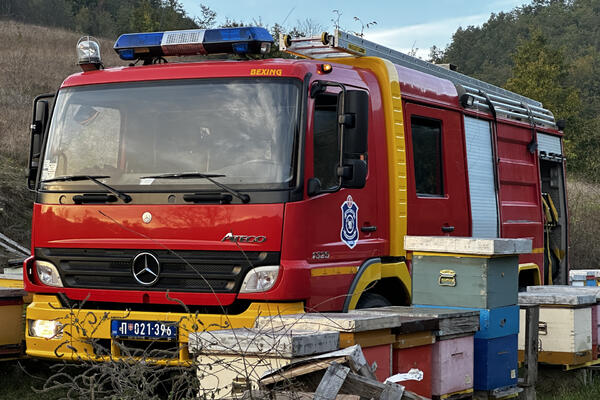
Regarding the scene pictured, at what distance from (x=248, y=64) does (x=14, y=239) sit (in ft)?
33.0

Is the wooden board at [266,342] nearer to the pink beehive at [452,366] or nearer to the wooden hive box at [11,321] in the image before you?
the pink beehive at [452,366]

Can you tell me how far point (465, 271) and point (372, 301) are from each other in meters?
0.96

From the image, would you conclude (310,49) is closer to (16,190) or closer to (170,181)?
(170,181)

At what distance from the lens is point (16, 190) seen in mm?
17125

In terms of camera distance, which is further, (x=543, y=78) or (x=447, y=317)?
(x=543, y=78)

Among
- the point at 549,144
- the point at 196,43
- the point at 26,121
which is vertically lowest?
the point at 549,144

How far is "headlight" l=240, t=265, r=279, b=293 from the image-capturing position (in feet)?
21.4

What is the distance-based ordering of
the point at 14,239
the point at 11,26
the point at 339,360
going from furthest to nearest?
the point at 11,26 < the point at 14,239 < the point at 339,360

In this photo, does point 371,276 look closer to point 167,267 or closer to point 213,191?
point 213,191

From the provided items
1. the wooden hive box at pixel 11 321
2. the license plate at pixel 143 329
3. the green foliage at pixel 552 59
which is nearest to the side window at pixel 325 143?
the license plate at pixel 143 329

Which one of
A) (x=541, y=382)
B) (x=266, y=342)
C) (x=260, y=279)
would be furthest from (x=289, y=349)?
(x=541, y=382)

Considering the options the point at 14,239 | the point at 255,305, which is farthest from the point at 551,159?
the point at 14,239

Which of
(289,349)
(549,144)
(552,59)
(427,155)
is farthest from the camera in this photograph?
(552,59)

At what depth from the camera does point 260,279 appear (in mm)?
6555
